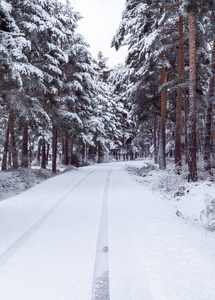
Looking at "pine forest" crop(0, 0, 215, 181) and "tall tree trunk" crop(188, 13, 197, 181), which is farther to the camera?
"pine forest" crop(0, 0, 215, 181)

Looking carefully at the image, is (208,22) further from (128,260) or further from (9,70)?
(128,260)

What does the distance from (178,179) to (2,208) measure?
25.8 feet

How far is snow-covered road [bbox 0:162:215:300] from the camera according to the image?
273cm

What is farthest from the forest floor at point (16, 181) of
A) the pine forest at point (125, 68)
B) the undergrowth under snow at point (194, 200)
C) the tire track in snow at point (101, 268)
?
the tire track in snow at point (101, 268)

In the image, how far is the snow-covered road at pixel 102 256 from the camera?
2.73 metres

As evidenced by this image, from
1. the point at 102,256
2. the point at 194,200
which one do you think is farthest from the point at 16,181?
the point at 102,256

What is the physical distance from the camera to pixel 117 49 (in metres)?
17.8

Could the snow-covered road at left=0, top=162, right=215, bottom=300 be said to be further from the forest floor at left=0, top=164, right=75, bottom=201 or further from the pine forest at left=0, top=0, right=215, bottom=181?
the forest floor at left=0, top=164, right=75, bottom=201

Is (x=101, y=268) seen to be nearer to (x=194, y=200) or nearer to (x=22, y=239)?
(x=22, y=239)

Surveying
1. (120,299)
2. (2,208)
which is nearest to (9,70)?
(2,208)

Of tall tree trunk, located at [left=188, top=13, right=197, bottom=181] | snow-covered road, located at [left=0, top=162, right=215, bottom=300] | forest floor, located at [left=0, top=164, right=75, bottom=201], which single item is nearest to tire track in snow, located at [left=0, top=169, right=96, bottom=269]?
snow-covered road, located at [left=0, top=162, right=215, bottom=300]

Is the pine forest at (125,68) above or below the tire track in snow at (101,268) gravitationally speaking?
above

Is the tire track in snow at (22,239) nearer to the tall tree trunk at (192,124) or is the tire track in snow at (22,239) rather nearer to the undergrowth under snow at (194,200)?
the undergrowth under snow at (194,200)

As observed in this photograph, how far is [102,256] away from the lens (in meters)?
3.72
